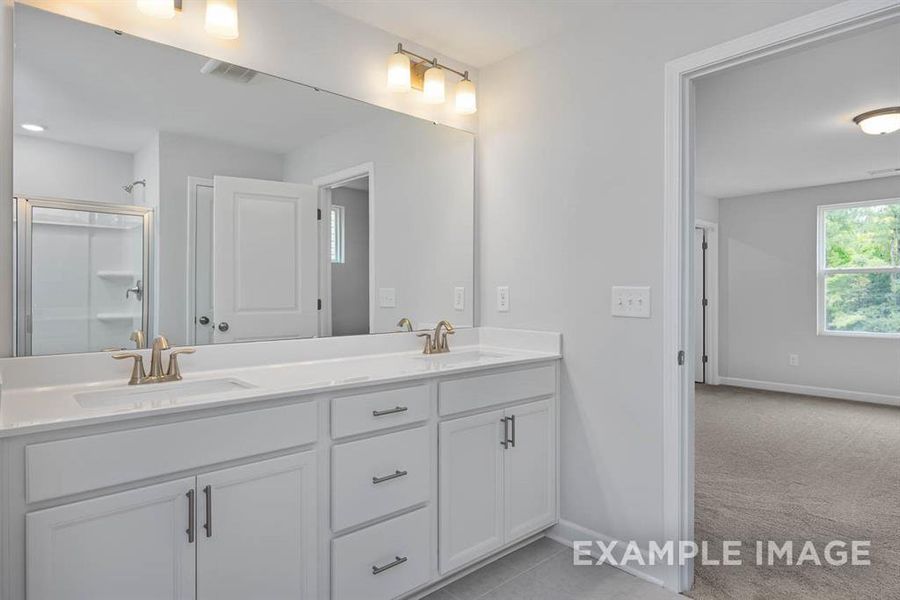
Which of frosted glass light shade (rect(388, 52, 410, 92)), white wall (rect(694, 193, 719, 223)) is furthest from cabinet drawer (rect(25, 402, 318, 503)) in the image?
white wall (rect(694, 193, 719, 223))

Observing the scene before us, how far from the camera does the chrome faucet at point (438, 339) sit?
251 centimetres

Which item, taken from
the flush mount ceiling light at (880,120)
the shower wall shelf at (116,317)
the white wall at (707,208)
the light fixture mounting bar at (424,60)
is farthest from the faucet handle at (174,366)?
the white wall at (707,208)

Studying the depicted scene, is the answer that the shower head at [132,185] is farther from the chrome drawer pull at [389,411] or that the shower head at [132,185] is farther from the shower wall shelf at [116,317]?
the chrome drawer pull at [389,411]

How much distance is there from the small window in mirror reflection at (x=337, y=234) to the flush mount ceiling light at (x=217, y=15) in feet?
2.47

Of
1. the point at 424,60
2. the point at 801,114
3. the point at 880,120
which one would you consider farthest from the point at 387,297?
the point at 880,120

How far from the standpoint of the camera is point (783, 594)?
6.37 feet

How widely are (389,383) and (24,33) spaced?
1522 millimetres

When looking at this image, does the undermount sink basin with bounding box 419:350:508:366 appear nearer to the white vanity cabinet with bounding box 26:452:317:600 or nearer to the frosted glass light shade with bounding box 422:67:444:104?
the white vanity cabinet with bounding box 26:452:317:600

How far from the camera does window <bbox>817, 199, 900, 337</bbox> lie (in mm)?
5316

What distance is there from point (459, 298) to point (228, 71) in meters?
1.46

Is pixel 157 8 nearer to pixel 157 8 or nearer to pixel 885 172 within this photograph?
pixel 157 8

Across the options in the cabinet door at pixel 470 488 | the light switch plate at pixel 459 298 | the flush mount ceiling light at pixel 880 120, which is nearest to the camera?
the cabinet door at pixel 470 488

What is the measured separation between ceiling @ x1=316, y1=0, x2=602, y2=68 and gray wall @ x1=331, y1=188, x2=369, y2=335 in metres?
0.75

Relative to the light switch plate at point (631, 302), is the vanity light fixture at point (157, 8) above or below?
above
